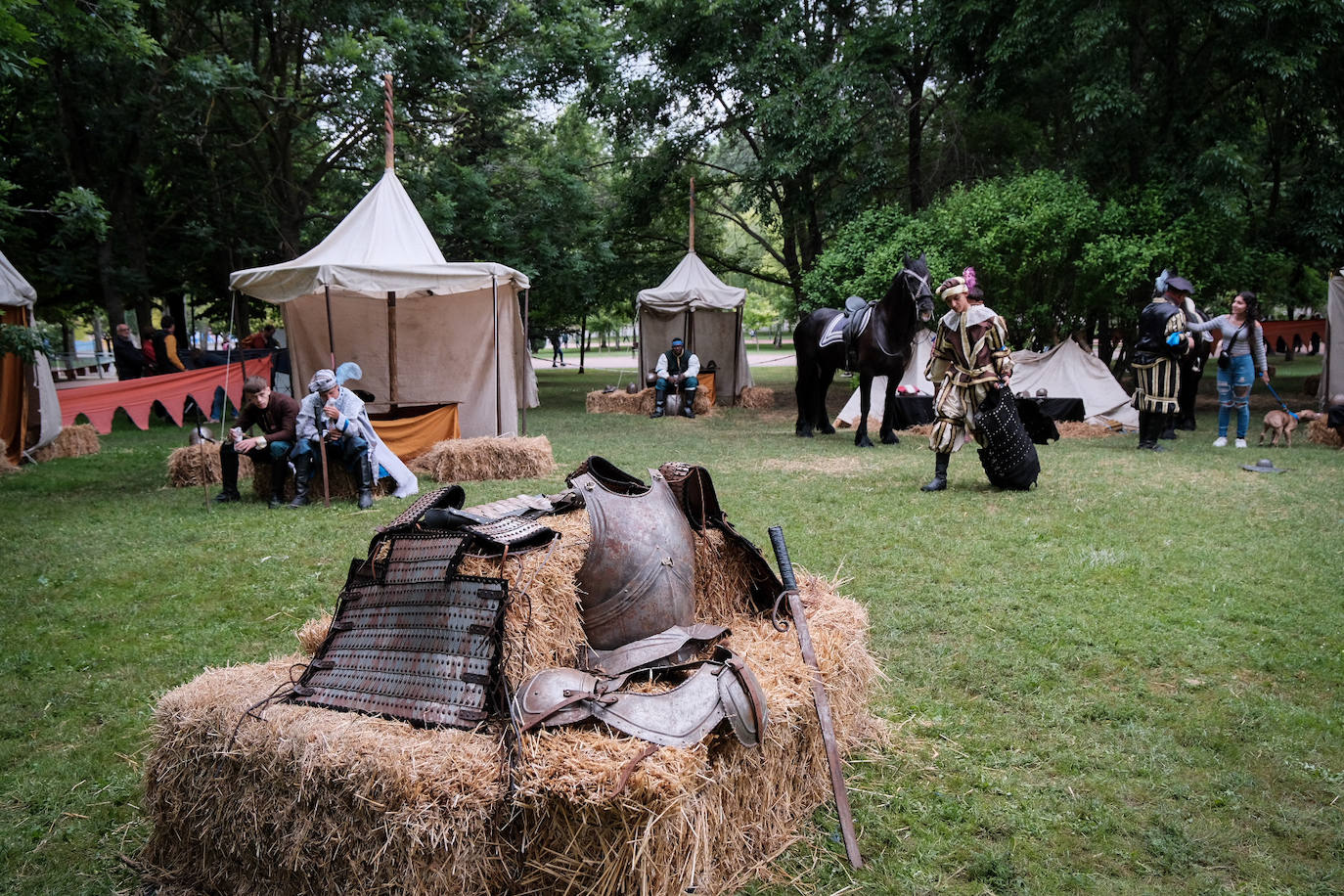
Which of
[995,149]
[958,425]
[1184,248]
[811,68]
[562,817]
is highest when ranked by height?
[811,68]

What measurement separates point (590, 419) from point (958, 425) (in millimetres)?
8902

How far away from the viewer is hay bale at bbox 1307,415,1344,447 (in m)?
10.8

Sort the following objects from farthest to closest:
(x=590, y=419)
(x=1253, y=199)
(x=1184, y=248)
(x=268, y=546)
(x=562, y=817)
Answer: (x=1253, y=199) → (x=590, y=419) → (x=1184, y=248) → (x=268, y=546) → (x=562, y=817)

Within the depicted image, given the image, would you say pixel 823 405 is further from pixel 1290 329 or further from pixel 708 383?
pixel 1290 329

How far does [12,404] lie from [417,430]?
542 centimetres

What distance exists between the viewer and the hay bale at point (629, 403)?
17.1m

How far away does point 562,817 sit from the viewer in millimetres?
2205

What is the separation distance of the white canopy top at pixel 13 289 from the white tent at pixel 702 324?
10.2 m

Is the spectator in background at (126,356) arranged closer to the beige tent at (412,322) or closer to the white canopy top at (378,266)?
the beige tent at (412,322)

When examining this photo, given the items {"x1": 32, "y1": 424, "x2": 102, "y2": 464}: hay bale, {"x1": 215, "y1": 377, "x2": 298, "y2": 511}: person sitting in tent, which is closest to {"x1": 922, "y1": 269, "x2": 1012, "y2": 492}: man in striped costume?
{"x1": 215, "y1": 377, "x2": 298, "y2": 511}: person sitting in tent

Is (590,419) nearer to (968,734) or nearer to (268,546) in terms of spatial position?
(268,546)

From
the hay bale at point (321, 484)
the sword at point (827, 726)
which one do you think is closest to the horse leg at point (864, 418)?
the hay bale at point (321, 484)

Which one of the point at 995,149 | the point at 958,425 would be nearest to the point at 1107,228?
the point at 995,149

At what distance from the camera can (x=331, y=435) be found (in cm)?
792
